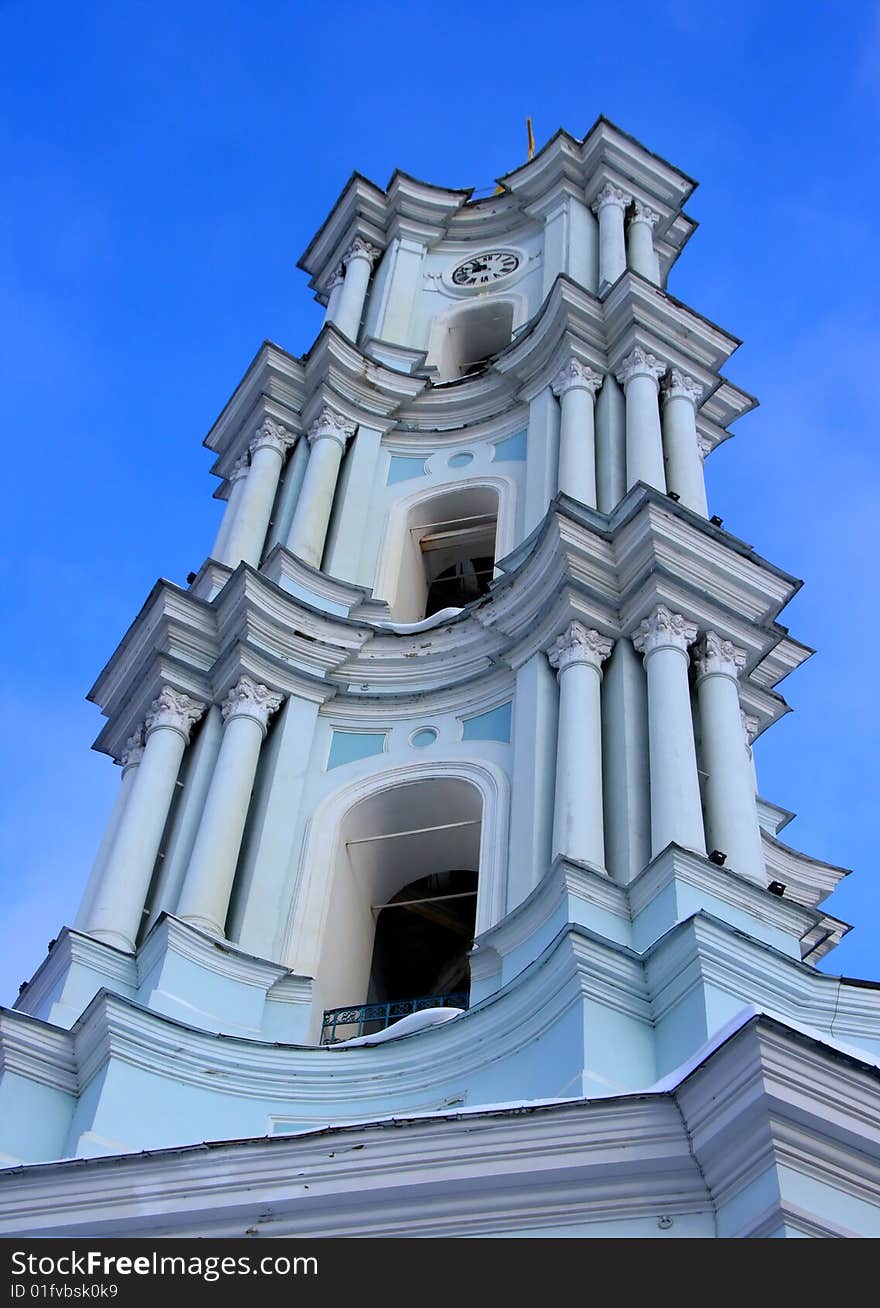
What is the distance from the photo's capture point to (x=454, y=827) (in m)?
18.4

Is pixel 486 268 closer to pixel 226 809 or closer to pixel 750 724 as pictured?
pixel 750 724

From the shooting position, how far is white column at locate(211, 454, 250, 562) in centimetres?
2241

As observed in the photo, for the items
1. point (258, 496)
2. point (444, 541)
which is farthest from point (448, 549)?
point (258, 496)

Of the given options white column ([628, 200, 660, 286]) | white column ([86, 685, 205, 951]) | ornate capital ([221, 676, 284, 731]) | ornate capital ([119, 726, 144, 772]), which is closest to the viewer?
white column ([86, 685, 205, 951])

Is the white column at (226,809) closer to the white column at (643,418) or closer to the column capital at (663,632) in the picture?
the column capital at (663,632)

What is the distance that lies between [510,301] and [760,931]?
1490 cm

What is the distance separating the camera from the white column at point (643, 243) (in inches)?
1036

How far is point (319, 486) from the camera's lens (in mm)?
22656

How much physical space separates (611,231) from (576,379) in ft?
16.5

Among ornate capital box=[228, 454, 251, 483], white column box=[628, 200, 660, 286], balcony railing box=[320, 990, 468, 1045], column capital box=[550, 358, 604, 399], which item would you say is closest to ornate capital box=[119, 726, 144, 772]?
balcony railing box=[320, 990, 468, 1045]

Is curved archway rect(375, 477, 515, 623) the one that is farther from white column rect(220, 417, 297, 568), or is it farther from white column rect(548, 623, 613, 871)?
white column rect(548, 623, 613, 871)

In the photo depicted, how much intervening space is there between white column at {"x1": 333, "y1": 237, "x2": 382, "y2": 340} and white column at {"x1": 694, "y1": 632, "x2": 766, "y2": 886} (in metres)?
10.2
